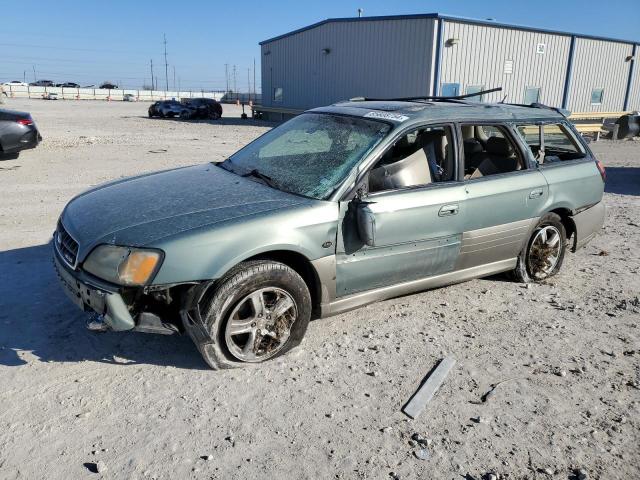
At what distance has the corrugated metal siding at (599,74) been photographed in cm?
2506

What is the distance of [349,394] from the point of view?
10.4 feet

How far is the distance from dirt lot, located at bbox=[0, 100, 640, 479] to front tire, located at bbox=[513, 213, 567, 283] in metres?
0.18

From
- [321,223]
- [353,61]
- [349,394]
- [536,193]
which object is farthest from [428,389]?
[353,61]

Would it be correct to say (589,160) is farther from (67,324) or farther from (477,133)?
(67,324)

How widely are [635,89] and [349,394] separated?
105 ft

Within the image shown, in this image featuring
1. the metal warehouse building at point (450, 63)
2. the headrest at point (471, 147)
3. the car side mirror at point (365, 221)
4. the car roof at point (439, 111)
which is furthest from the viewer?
the metal warehouse building at point (450, 63)

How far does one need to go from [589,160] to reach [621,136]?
20.6m

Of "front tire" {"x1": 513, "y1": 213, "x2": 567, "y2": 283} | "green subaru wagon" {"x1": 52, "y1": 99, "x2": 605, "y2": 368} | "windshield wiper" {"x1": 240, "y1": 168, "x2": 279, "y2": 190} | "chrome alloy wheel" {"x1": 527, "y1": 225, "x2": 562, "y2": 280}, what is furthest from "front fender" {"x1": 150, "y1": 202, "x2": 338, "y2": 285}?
"chrome alloy wheel" {"x1": 527, "y1": 225, "x2": 562, "y2": 280}

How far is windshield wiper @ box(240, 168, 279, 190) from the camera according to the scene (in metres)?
3.83

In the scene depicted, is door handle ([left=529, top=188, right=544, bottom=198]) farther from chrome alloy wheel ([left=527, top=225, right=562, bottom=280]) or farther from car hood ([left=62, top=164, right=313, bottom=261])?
car hood ([left=62, top=164, right=313, bottom=261])

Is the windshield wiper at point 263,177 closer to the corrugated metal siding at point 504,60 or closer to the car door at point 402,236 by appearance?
the car door at point 402,236

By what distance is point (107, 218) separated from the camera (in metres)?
3.33

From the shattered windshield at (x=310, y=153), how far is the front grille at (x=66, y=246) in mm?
1371

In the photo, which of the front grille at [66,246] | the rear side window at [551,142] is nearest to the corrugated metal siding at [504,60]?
the rear side window at [551,142]
